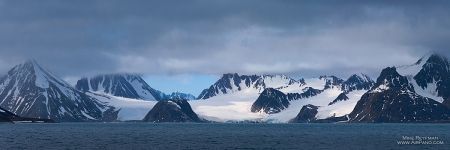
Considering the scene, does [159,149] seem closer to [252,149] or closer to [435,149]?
[252,149]

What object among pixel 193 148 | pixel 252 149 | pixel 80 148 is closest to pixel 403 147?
pixel 252 149

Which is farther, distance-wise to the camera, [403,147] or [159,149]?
[403,147]

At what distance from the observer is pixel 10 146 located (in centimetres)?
17850

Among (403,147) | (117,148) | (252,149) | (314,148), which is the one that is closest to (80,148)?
(117,148)

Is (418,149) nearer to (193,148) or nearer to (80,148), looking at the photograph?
(193,148)

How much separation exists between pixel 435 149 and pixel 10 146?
100 m

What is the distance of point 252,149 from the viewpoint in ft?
580

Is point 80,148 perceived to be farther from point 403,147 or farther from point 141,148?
point 403,147

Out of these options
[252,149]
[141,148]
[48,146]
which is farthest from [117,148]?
[252,149]

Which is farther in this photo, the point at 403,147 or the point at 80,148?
the point at 403,147

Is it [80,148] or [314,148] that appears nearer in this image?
[80,148]

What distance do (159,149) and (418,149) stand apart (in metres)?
61.3

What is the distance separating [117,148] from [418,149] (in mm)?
71124

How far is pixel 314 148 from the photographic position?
602ft
